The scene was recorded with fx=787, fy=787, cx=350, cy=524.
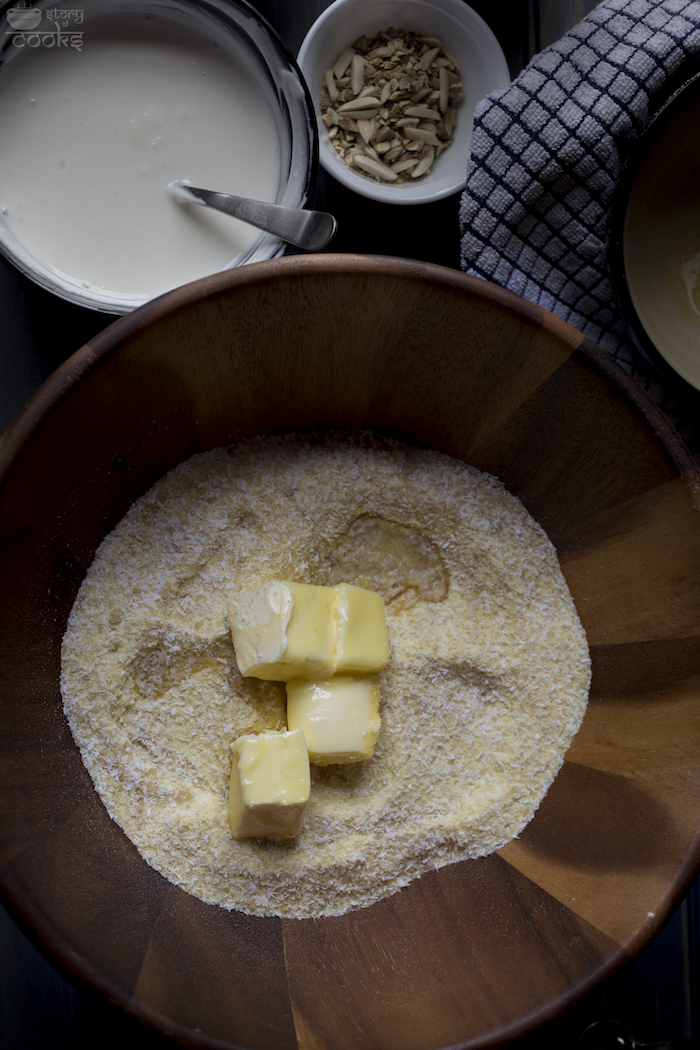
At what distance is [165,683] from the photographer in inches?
40.7

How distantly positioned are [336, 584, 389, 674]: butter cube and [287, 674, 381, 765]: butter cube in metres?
0.03

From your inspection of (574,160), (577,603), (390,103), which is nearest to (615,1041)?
(577,603)

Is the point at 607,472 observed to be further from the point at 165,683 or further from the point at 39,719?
the point at 39,719

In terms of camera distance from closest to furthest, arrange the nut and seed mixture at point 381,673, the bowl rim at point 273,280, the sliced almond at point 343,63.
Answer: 1. the bowl rim at point 273,280
2. the nut and seed mixture at point 381,673
3. the sliced almond at point 343,63

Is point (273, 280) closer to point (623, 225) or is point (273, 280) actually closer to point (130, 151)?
point (130, 151)

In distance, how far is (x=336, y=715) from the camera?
994mm

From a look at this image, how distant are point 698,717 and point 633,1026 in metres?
0.56

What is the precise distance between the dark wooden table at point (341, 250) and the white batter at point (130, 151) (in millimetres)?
99

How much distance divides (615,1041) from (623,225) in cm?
115

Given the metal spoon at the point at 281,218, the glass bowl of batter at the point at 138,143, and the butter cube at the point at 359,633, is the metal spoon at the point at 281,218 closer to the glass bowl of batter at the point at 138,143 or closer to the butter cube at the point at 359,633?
the glass bowl of batter at the point at 138,143

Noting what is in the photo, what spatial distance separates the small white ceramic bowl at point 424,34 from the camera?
109 centimetres

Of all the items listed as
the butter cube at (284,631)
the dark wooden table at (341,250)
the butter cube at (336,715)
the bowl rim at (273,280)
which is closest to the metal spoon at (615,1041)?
the dark wooden table at (341,250)

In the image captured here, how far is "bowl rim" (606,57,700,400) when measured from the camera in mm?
933

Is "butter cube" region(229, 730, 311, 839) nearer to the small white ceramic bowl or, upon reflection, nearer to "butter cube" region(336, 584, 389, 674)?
"butter cube" region(336, 584, 389, 674)
